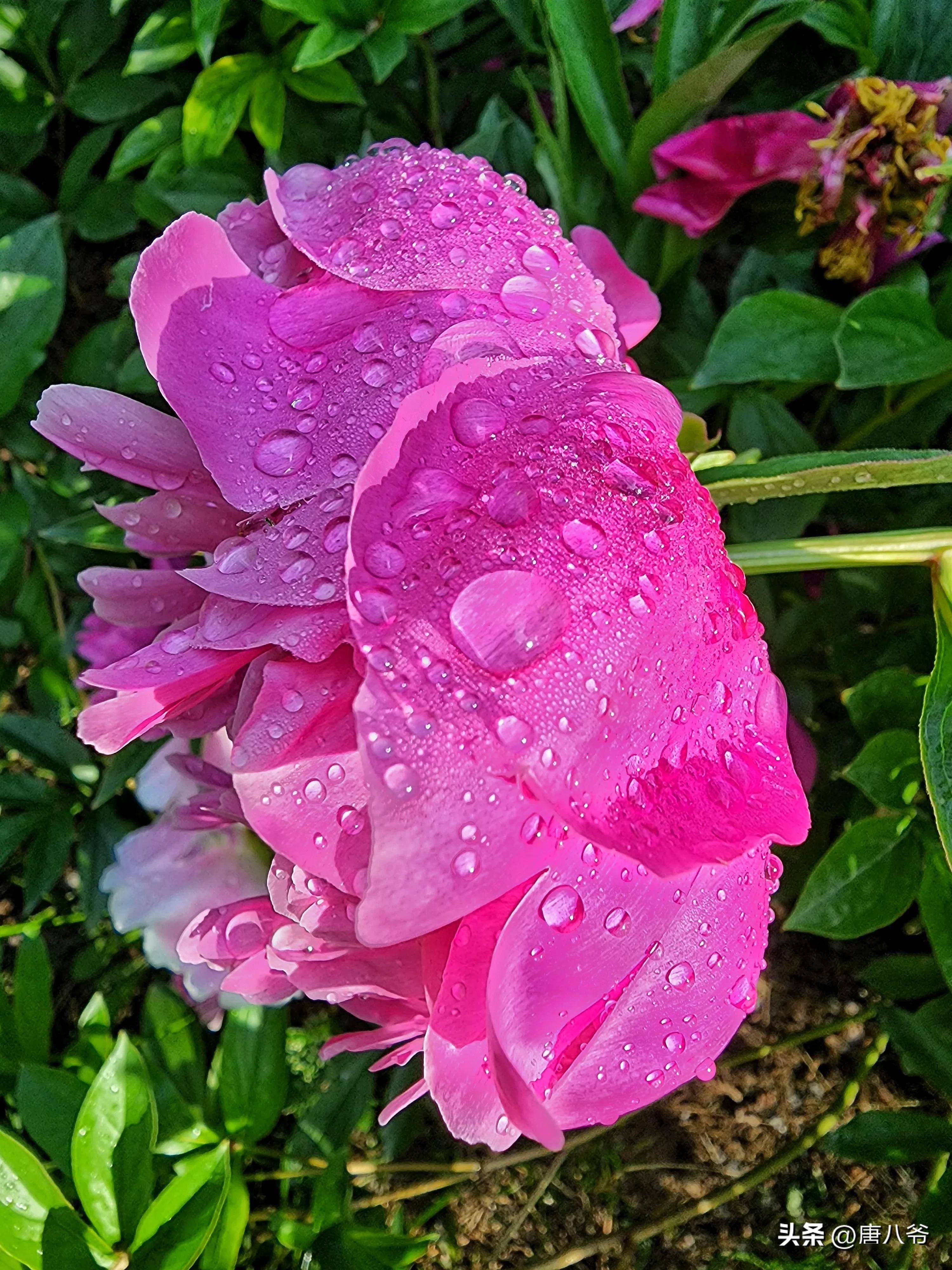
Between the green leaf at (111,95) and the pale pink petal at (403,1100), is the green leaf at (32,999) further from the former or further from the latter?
the green leaf at (111,95)

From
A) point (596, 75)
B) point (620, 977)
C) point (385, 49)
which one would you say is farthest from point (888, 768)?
point (385, 49)

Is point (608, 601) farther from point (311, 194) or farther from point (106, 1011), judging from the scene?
point (106, 1011)

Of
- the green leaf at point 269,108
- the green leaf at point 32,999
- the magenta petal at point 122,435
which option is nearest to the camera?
the magenta petal at point 122,435

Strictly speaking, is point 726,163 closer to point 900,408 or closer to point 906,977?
point 900,408

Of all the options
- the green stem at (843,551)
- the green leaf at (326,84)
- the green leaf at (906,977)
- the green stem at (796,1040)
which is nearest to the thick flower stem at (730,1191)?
the green stem at (796,1040)

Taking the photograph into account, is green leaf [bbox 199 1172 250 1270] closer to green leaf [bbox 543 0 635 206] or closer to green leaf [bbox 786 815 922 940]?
green leaf [bbox 786 815 922 940]

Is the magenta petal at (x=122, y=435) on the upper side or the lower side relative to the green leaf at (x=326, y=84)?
lower
